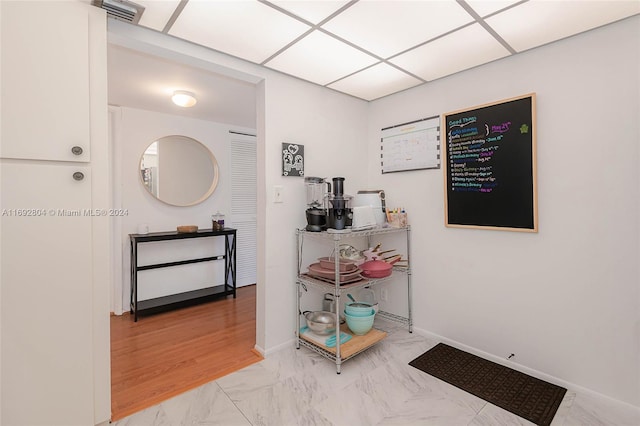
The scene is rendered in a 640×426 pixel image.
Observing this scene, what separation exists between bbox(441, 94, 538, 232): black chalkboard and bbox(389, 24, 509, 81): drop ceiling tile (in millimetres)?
338

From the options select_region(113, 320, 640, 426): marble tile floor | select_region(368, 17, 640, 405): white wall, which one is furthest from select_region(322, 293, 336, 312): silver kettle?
select_region(368, 17, 640, 405): white wall

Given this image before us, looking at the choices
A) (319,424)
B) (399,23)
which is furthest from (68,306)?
(399,23)

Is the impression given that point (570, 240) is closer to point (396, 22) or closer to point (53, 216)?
point (396, 22)

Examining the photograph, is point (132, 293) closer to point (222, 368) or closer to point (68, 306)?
point (222, 368)

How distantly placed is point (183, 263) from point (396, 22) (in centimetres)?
344

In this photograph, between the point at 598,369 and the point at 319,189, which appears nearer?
the point at 598,369

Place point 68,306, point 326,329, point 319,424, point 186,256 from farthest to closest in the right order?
1. point 186,256
2. point 326,329
3. point 319,424
4. point 68,306

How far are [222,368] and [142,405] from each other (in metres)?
0.55

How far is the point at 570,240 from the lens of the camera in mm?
1937

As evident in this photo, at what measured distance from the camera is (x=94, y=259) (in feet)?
5.30

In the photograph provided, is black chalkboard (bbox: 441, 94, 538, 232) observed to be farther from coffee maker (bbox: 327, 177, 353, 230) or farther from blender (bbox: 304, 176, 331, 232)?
blender (bbox: 304, 176, 331, 232)

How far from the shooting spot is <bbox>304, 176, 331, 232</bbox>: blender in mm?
2408

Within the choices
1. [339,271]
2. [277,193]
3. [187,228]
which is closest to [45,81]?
[277,193]

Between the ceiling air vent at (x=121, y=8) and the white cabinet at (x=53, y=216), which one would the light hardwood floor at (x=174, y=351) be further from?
the ceiling air vent at (x=121, y=8)
